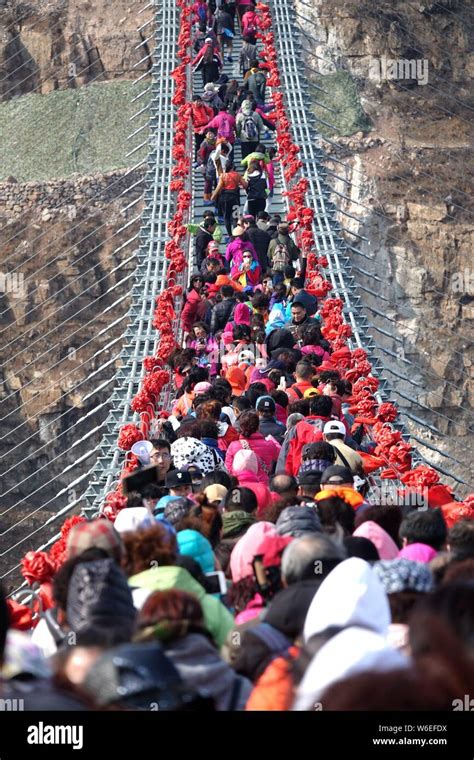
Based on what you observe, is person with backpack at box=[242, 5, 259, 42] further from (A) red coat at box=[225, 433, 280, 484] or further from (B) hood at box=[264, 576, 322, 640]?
(B) hood at box=[264, 576, 322, 640]

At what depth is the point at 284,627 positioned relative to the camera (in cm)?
660

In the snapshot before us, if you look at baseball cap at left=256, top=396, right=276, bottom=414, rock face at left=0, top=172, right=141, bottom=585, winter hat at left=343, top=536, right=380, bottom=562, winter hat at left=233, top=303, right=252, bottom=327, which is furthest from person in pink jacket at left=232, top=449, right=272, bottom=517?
rock face at left=0, top=172, right=141, bottom=585

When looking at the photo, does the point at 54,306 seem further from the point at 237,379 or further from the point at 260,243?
the point at 237,379

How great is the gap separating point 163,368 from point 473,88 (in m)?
37.7

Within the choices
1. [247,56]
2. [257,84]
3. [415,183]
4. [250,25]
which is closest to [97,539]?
[257,84]

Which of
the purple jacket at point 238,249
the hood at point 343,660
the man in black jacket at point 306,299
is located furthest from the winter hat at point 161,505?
the purple jacket at point 238,249

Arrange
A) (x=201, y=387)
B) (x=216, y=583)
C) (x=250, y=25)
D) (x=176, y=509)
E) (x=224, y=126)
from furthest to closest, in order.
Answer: (x=250, y=25), (x=224, y=126), (x=201, y=387), (x=176, y=509), (x=216, y=583)

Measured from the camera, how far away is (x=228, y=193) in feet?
74.1

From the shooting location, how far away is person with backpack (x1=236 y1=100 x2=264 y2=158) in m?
24.2

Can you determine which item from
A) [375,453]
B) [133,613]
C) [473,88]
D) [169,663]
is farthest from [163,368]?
[473,88]

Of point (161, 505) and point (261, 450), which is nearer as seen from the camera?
point (161, 505)

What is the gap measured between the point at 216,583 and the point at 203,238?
14487 mm

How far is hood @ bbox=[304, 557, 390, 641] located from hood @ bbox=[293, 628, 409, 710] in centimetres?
48

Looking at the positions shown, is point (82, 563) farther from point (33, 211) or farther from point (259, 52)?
point (33, 211)
